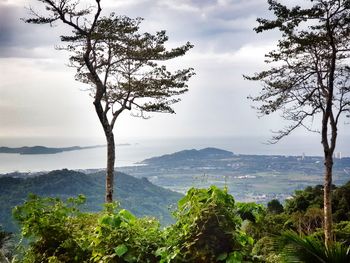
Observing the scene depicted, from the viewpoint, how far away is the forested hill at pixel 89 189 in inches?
4552

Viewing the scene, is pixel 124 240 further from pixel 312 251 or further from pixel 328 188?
pixel 328 188

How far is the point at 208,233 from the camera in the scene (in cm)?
Answer: 213

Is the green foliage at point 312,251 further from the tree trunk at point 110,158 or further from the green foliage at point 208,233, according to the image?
the tree trunk at point 110,158

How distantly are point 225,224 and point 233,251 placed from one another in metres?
0.13

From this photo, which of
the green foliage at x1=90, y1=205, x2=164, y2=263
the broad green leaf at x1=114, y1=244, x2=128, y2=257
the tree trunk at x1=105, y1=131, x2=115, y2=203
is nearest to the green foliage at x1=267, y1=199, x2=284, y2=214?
the tree trunk at x1=105, y1=131, x2=115, y2=203

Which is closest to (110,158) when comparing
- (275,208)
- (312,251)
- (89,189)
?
(312,251)

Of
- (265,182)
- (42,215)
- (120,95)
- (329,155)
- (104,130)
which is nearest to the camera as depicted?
(42,215)

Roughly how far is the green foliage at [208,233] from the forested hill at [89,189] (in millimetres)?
108166

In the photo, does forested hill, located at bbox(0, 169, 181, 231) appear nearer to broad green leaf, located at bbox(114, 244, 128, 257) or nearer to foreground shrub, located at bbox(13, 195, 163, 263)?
foreground shrub, located at bbox(13, 195, 163, 263)

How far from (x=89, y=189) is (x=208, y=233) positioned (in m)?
131

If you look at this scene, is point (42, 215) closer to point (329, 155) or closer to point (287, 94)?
point (329, 155)

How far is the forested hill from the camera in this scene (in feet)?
379

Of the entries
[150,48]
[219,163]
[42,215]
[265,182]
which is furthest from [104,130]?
[219,163]

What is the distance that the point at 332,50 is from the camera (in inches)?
523
